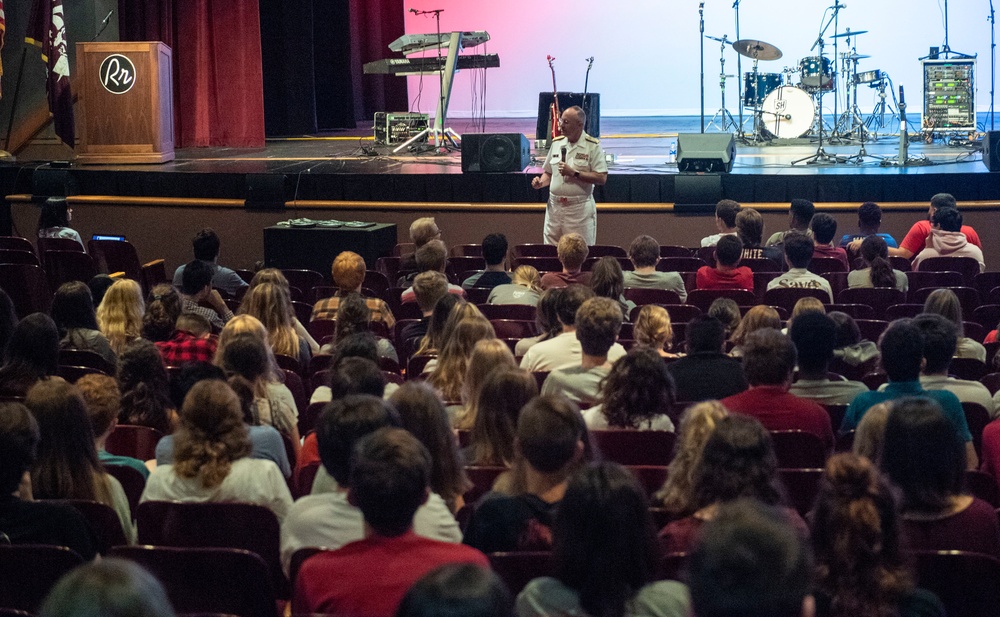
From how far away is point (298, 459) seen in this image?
3760 millimetres

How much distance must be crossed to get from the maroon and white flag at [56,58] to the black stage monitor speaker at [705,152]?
6.23 m

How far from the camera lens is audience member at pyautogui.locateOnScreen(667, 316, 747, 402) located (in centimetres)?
413

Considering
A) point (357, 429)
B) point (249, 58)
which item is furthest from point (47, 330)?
point (249, 58)

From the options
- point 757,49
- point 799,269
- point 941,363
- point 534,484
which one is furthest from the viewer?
Answer: point 757,49

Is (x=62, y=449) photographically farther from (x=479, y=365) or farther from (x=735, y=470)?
(x=735, y=470)

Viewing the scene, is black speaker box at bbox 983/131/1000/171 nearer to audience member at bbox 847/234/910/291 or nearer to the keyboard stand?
audience member at bbox 847/234/910/291

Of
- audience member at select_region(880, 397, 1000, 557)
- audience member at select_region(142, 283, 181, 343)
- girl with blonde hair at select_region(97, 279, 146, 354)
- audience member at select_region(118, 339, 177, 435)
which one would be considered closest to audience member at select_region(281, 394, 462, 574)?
audience member at select_region(880, 397, 1000, 557)

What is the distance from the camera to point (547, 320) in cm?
493

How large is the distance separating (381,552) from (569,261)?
4034mm

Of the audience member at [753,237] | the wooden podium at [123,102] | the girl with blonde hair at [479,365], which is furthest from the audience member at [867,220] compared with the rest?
the wooden podium at [123,102]

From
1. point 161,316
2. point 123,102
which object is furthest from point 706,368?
point 123,102

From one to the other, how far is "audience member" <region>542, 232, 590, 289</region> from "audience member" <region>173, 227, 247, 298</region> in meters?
1.94

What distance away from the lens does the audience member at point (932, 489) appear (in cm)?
264

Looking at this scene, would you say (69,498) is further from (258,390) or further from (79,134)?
(79,134)
